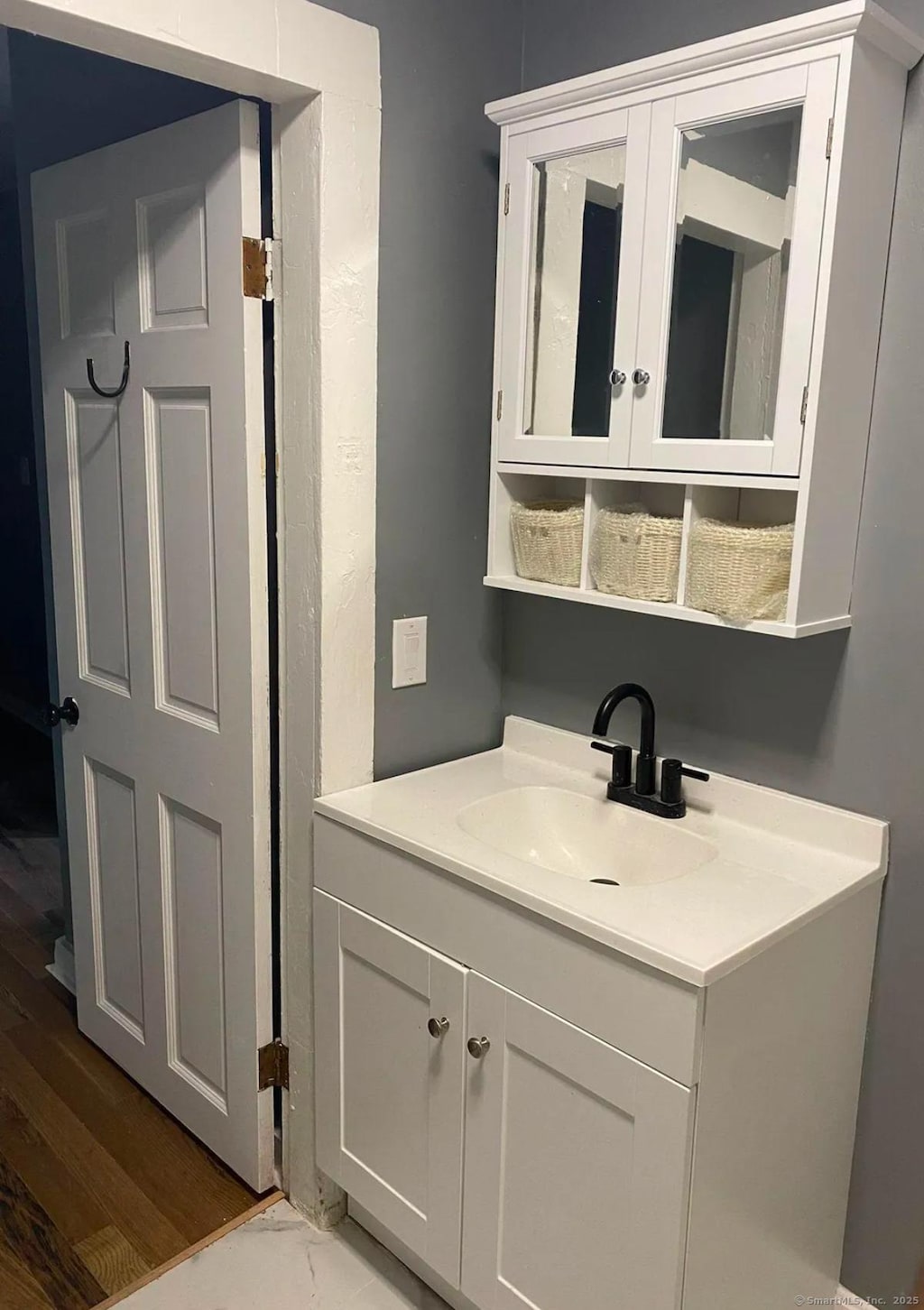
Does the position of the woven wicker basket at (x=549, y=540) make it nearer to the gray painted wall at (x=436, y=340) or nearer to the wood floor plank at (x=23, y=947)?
the gray painted wall at (x=436, y=340)

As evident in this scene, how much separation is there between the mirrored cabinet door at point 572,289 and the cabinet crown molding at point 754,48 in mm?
41

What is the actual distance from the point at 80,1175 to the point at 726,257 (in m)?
2.07

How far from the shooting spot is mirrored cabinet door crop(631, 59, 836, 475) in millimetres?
1368

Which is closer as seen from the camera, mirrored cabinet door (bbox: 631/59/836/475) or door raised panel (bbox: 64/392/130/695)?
mirrored cabinet door (bbox: 631/59/836/475)

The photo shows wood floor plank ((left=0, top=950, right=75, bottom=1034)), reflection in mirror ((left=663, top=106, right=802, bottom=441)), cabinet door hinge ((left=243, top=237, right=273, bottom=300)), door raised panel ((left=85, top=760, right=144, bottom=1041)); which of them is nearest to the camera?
reflection in mirror ((left=663, top=106, right=802, bottom=441))

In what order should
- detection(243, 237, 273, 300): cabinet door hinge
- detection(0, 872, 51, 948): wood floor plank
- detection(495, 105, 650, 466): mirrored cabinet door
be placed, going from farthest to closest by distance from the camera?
1. detection(0, 872, 51, 948): wood floor plank
2. detection(243, 237, 273, 300): cabinet door hinge
3. detection(495, 105, 650, 466): mirrored cabinet door

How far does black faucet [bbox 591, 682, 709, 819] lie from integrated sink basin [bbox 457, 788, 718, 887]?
0.07 feet

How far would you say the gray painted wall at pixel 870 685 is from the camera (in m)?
1.49

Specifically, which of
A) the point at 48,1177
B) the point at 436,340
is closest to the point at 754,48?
the point at 436,340

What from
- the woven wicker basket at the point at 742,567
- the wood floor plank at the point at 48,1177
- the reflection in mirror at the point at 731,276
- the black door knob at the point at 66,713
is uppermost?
the reflection in mirror at the point at 731,276

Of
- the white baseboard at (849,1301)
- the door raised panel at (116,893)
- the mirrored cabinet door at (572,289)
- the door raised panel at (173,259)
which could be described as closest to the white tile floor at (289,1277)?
the door raised panel at (116,893)

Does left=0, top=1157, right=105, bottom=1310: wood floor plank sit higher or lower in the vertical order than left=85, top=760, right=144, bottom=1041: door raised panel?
lower

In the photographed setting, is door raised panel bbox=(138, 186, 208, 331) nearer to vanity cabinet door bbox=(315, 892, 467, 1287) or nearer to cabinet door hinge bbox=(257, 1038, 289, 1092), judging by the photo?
vanity cabinet door bbox=(315, 892, 467, 1287)

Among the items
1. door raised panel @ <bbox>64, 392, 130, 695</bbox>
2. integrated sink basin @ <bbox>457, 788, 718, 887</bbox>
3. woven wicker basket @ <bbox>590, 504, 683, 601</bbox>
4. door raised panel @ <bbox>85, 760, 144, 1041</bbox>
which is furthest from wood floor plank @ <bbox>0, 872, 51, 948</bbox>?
woven wicker basket @ <bbox>590, 504, 683, 601</bbox>
